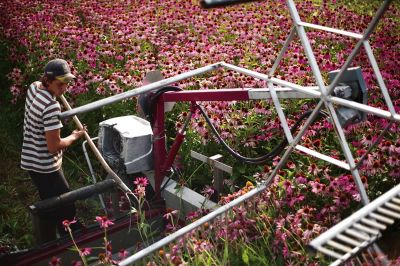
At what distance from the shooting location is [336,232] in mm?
1956

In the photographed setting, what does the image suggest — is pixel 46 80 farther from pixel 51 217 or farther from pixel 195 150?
pixel 195 150

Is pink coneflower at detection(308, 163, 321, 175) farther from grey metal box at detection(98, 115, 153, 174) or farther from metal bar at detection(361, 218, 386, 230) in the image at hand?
Result: metal bar at detection(361, 218, 386, 230)

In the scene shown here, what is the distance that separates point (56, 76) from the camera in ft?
13.9

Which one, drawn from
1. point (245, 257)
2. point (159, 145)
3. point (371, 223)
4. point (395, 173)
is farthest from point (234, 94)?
point (371, 223)

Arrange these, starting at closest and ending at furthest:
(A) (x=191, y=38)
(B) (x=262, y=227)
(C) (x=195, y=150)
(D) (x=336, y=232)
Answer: (D) (x=336, y=232), (B) (x=262, y=227), (C) (x=195, y=150), (A) (x=191, y=38)

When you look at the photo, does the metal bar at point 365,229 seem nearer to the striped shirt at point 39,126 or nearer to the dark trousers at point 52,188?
the striped shirt at point 39,126

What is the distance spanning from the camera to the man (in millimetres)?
4207

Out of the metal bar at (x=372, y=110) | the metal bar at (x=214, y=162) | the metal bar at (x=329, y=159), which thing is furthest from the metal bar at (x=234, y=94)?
the metal bar at (x=214, y=162)

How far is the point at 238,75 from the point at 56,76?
232cm

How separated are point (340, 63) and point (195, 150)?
89.3 inches

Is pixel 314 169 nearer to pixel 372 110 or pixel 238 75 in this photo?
pixel 372 110

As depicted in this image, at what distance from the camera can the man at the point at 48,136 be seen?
4.21 meters

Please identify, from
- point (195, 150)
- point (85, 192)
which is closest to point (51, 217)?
point (85, 192)

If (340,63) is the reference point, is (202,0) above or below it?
above
